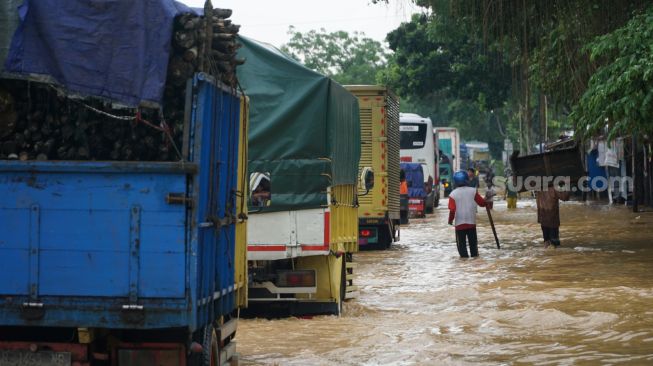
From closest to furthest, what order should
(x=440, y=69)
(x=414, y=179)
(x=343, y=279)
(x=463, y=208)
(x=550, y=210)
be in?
(x=343, y=279) → (x=463, y=208) → (x=550, y=210) → (x=414, y=179) → (x=440, y=69)

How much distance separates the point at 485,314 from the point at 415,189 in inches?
930

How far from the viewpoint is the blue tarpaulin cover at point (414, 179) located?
34375mm

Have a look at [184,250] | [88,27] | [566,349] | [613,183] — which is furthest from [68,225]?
[613,183]

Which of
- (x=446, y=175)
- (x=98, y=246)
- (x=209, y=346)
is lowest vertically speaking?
(x=209, y=346)

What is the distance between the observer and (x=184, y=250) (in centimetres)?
609

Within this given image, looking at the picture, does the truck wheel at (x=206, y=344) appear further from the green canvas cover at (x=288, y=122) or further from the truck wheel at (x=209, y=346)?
the green canvas cover at (x=288, y=122)

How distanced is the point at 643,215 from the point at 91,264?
96.0 feet

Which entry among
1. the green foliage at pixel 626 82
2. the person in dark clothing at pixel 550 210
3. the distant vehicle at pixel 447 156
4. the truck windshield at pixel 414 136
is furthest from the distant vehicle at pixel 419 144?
the green foliage at pixel 626 82

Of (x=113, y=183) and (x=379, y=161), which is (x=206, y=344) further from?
(x=379, y=161)

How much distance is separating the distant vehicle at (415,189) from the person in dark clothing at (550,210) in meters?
11.5

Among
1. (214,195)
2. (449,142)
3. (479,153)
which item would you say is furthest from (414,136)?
(479,153)

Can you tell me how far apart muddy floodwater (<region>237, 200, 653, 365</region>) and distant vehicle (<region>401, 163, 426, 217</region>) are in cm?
1145

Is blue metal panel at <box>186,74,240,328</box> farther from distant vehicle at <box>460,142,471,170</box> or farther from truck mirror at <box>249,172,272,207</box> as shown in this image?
distant vehicle at <box>460,142,471,170</box>

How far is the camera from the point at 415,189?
1419 inches
